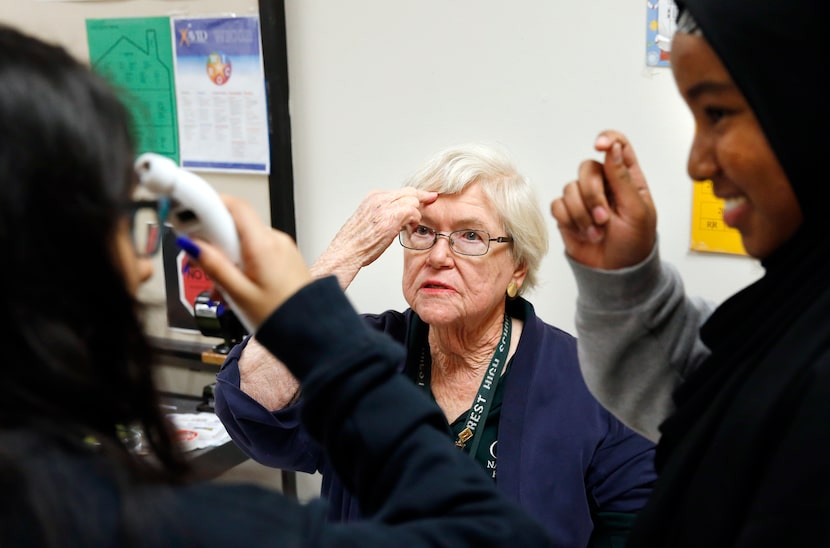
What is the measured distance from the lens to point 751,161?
767 mm

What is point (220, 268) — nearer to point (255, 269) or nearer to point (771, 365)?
point (255, 269)

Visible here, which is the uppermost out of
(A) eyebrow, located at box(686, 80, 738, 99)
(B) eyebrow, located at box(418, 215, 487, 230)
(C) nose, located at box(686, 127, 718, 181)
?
(A) eyebrow, located at box(686, 80, 738, 99)

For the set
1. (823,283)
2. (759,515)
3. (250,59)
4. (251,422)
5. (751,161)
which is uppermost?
(250,59)

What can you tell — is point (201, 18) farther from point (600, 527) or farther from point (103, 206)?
point (103, 206)

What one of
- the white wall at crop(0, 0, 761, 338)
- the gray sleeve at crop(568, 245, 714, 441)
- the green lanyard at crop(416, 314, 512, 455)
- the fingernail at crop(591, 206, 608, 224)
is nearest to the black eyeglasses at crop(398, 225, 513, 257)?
the green lanyard at crop(416, 314, 512, 455)

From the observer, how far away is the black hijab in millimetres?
639

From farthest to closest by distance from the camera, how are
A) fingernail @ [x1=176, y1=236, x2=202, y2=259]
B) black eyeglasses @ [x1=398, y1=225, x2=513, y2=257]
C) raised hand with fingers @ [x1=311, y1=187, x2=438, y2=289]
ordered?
black eyeglasses @ [x1=398, y1=225, x2=513, y2=257] < raised hand with fingers @ [x1=311, y1=187, x2=438, y2=289] < fingernail @ [x1=176, y1=236, x2=202, y2=259]

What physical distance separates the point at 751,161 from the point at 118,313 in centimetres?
58

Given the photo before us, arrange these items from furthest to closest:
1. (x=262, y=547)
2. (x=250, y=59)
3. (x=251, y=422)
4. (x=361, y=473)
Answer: (x=250, y=59) < (x=251, y=422) < (x=361, y=473) < (x=262, y=547)

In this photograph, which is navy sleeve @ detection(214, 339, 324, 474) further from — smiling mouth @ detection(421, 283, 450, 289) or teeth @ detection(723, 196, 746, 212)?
teeth @ detection(723, 196, 746, 212)

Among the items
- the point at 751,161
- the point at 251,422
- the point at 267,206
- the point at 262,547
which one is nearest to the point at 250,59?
the point at 267,206

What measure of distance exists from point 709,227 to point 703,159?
1280 millimetres

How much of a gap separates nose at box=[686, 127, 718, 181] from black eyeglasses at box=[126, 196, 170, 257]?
52cm

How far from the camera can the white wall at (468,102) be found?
205 cm
